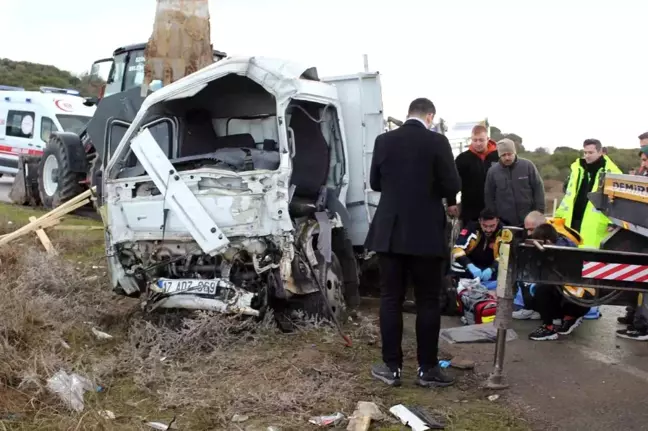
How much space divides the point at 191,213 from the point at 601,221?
3522 mm

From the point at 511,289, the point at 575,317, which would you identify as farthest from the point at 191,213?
the point at 575,317

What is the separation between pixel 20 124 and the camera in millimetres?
15289

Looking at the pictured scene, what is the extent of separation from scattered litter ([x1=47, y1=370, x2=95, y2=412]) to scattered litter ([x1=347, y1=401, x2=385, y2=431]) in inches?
62.4

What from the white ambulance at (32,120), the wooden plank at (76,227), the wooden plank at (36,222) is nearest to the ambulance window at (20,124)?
the white ambulance at (32,120)

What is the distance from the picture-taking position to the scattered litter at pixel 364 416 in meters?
3.79

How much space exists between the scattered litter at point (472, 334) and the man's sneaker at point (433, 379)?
1091 mm

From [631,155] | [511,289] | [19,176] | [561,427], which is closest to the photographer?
[561,427]

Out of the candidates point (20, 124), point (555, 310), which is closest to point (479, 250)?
point (555, 310)

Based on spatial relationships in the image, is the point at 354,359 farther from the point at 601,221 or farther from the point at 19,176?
the point at 19,176

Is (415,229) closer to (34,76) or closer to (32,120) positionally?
(32,120)

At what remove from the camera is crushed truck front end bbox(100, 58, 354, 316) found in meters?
5.17

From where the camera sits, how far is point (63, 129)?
15.0 m

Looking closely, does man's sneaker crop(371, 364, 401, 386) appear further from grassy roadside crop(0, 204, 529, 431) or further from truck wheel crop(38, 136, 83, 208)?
truck wheel crop(38, 136, 83, 208)

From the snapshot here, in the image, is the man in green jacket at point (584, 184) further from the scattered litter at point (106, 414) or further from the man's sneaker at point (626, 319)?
the scattered litter at point (106, 414)
